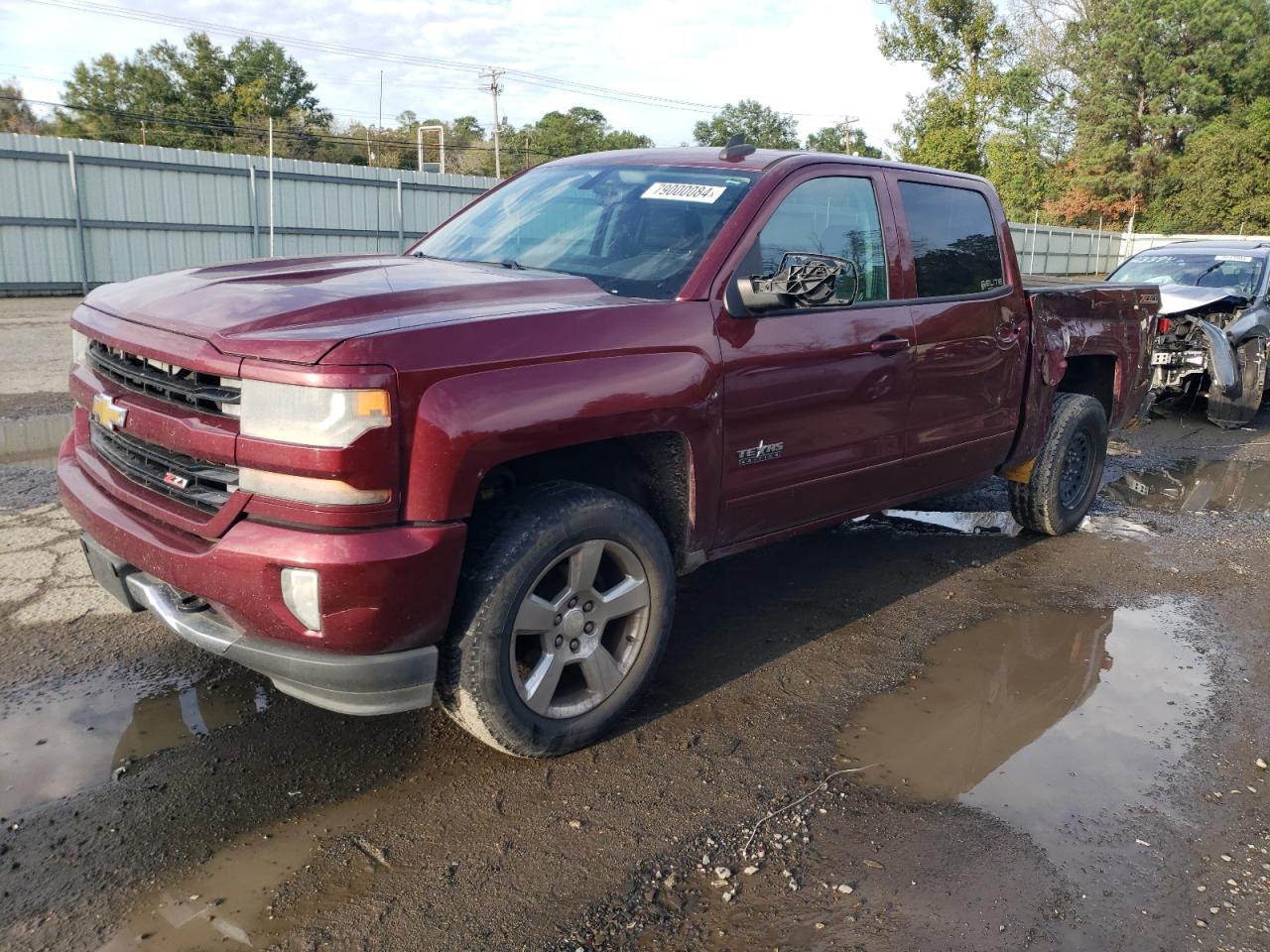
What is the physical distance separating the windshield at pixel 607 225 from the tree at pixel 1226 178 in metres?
47.3

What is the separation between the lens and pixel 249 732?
334 cm

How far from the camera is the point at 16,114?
46.5 metres

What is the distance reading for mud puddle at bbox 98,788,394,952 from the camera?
7.97 ft

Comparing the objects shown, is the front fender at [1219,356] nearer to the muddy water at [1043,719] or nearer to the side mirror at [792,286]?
the muddy water at [1043,719]

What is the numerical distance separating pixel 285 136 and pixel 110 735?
49618 mm

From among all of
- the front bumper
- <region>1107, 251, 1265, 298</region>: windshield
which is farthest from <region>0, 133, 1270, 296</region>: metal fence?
the front bumper

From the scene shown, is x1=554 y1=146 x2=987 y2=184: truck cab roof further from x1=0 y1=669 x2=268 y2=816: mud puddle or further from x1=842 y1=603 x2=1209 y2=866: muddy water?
x1=0 y1=669 x2=268 y2=816: mud puddle

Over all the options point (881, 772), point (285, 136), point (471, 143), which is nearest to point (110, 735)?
point (881, 772)

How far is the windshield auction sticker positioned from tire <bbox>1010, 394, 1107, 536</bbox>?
2.74 metres

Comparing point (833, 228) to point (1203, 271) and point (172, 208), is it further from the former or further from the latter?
point (172, 208)

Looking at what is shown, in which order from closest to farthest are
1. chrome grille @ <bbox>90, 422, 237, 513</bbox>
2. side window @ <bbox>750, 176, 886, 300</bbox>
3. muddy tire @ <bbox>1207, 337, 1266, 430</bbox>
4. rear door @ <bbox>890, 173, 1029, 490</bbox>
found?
chrome grille @ <bbox>90, 422, 237, 513</bbox> → side window @ <bbox>750, 176, 886, 300</bbox> → rear door @ <bbox>890, 173, 1029, 490</bbox> → muddy tire @ <bbox>1207, 337, 1266, 430</bbox>

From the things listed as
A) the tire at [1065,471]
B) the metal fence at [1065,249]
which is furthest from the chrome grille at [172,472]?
the metal fence at [1065,249]

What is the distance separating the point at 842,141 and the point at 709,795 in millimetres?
66253

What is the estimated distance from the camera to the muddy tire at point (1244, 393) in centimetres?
991
